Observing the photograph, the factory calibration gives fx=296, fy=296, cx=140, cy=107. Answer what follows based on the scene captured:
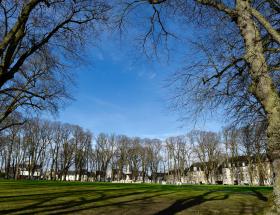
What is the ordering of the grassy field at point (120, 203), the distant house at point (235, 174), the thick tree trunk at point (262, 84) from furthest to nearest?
1. the distant house at point (235, 174)
2. the grassy field at point (120, 203)
3. the thick tree trunk at point (262, 84)

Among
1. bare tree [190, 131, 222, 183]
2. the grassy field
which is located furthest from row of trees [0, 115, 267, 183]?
the grassy field

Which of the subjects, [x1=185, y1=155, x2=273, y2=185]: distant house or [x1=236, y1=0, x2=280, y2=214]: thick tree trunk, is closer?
[x1=236, y1=0, x2=280, y2=214]: thick tree trunk

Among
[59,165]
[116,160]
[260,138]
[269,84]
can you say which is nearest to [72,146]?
[59,165]

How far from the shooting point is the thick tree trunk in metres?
5.75

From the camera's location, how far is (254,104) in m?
10.5

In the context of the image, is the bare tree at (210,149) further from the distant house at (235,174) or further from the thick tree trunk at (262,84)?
the thick tree trunk at (262,84)

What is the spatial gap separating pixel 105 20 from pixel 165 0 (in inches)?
121

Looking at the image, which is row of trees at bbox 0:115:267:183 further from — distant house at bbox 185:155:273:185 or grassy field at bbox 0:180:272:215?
grassy field at bbox 0:180:272:215

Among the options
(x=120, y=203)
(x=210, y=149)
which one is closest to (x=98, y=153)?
(x=210, y=149)

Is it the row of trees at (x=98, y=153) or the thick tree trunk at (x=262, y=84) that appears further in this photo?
the row of trees at (x=98, y=153)

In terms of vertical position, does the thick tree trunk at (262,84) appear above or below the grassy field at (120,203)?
above

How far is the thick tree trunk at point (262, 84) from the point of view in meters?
5.75

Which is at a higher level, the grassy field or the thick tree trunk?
the thick tree trunk

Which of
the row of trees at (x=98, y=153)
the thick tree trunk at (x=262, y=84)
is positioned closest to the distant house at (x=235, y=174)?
the row of trees at (x=98, y=153)
